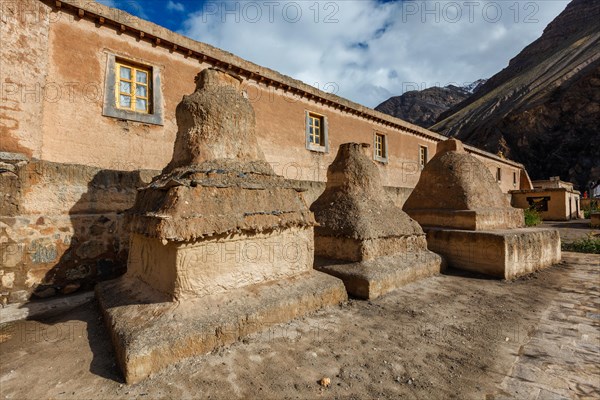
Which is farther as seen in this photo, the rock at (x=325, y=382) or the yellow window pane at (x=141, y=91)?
the yellow window pane at (x=141, y=91)

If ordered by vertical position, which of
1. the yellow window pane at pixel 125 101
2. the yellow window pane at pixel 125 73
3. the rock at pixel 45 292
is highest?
the yellow window pane at pixel 125 73

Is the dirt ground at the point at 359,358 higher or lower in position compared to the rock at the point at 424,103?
lower

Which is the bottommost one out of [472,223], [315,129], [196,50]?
[472,223]

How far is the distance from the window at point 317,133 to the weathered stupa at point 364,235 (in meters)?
4.78

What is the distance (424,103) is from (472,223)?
82.7 m

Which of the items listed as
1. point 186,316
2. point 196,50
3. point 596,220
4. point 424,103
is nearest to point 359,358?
point 186,316

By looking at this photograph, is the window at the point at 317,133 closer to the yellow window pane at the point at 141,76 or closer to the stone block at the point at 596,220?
the yellow window pane at the point at 141,76

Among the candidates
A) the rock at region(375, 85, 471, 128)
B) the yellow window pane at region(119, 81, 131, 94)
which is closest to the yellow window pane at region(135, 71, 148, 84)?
the yellow window pane at region(119, 81, 131, 94)

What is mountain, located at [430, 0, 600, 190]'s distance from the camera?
29.7 metres

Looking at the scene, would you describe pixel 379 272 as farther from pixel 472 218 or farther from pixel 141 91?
pixel 141 91


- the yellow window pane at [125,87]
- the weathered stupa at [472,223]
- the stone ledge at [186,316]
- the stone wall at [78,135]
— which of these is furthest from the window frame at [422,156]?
the yellow window pane at [125,87]

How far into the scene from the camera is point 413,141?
14.6 m

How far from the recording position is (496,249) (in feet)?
17.0

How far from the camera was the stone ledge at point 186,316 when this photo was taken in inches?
89.9
